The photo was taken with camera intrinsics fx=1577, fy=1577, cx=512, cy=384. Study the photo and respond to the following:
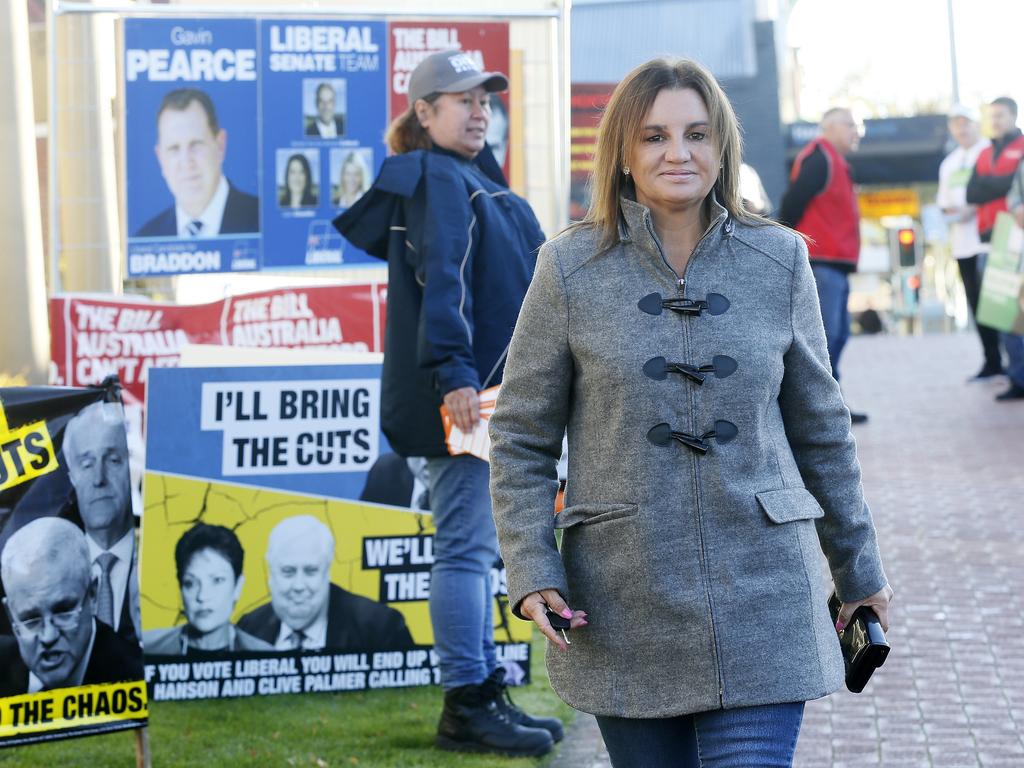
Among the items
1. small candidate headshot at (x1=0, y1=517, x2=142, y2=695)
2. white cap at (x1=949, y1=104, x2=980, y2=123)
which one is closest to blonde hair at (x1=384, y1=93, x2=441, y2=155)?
small candidate headshot at (x1=0, y1=517, x2=142, y2=695)

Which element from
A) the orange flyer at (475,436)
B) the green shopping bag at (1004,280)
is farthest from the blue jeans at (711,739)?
A: the green shopping bag at (1004,280)

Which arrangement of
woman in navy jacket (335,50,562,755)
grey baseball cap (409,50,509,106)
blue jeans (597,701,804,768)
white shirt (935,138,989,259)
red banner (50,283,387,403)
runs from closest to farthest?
1. blue jeans (597,701,804,768)
2. woman in navy jacket (335,50,562,755)
3. grey baseball cap (409,50,509,106)
4. red banner (50,283,387,403)
5. white shirt (935,138,989,259)

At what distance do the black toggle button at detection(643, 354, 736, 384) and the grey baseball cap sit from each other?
7.19 feet

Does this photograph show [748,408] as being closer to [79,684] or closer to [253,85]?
[79,684]

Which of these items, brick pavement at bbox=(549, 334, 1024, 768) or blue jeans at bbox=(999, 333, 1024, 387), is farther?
blue jeans at bbox=(999, 333, 1024, 387)

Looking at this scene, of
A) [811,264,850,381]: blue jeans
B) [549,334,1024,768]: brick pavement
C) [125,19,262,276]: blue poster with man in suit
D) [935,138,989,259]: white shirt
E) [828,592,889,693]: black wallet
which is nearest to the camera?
[828,592,889,693]: black wallet

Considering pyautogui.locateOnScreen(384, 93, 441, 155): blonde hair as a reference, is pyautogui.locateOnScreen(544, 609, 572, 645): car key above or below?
below

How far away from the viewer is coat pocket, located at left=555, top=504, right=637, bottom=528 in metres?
2.75

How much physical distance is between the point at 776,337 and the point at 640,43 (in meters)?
29.8

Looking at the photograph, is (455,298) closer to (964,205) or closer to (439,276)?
(439,276)

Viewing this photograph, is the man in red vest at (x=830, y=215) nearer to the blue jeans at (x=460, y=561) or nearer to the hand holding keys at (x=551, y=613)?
the blue jeans at (x=460, y=561)

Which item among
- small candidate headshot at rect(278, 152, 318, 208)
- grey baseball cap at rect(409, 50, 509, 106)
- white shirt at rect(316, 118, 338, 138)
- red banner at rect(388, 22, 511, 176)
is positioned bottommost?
small candidate headshot at rect(278, 152, 318, 208)

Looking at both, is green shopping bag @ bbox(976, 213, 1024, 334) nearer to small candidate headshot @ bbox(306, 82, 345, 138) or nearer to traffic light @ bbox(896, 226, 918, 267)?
small candidate headshot @ bbox(306, 82, 345, 138)

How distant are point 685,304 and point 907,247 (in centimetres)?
3416
